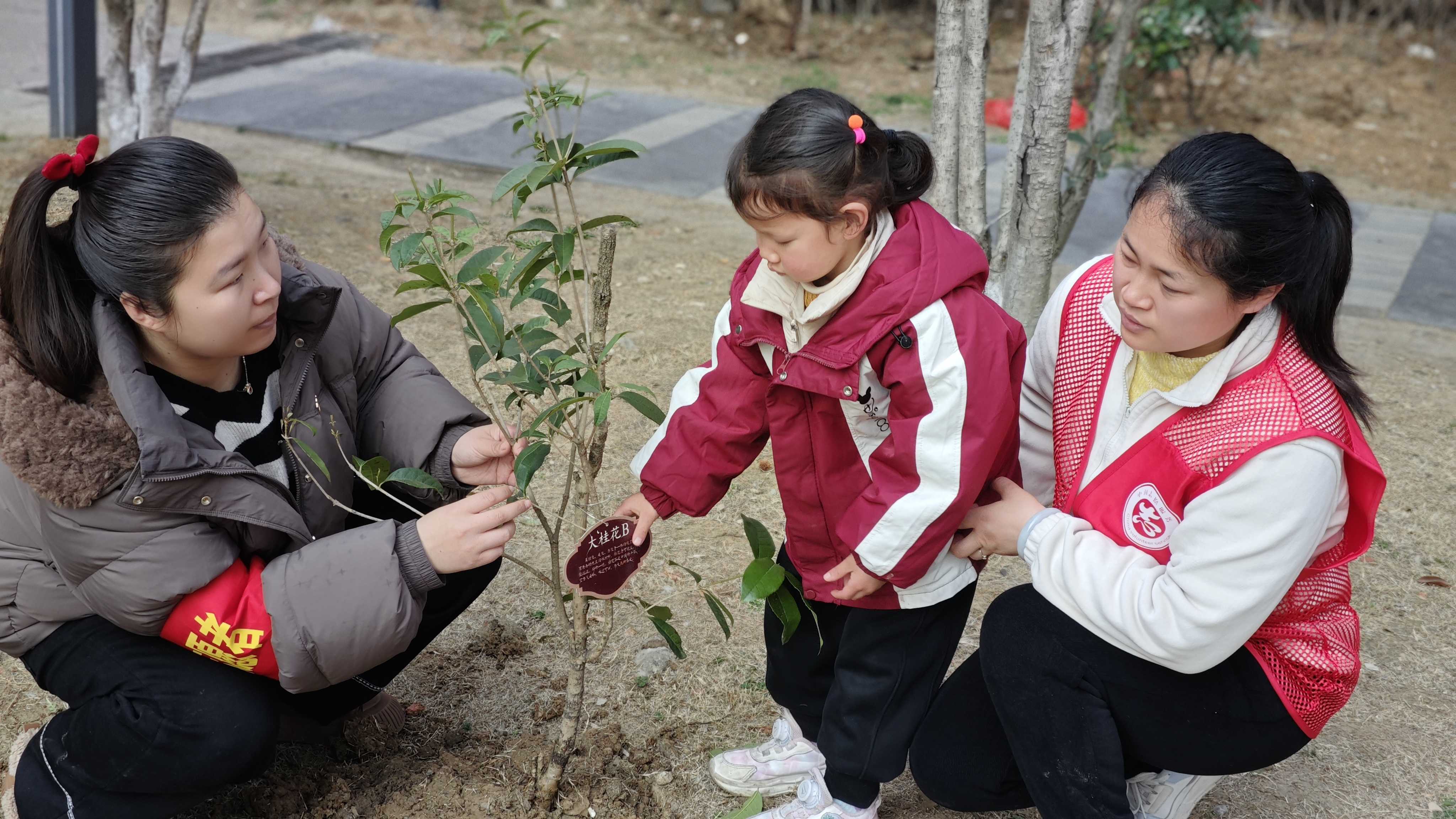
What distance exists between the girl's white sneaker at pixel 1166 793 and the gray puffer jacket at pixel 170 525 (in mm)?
1156

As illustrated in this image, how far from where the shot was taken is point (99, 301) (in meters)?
1.70

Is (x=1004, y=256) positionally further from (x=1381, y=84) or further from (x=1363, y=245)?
(x=1381, y=84)

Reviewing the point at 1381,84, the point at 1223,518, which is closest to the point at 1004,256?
the point at 1223,518

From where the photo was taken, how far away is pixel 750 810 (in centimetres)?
203

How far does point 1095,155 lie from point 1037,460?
1747 millimetres

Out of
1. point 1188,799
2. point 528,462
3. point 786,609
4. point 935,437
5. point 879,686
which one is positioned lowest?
point 1188,799

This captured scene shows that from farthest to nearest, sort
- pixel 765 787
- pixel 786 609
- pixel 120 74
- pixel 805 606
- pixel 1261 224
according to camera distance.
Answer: pixel 120 74 < pixel 765 787 < pixel 805 606 < pixel 786 609 < pixel 1261 224

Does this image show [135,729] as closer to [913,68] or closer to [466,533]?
[466,533]

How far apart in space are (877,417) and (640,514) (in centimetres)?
41

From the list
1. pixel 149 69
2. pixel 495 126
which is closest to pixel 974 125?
pixel 149 69

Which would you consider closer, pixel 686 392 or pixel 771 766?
pixel 686 392

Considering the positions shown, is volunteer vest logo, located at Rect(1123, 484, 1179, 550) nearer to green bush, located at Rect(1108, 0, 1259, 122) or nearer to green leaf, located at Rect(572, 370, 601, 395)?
green leaf, located at Rect(572, 370, 601, 395)

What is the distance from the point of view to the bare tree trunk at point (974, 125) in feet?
9.21

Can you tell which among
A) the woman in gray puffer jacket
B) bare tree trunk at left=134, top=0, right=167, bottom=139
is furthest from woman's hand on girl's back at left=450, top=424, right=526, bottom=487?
bare tree trunk at left=134, top=0, right=167, bottom=139
